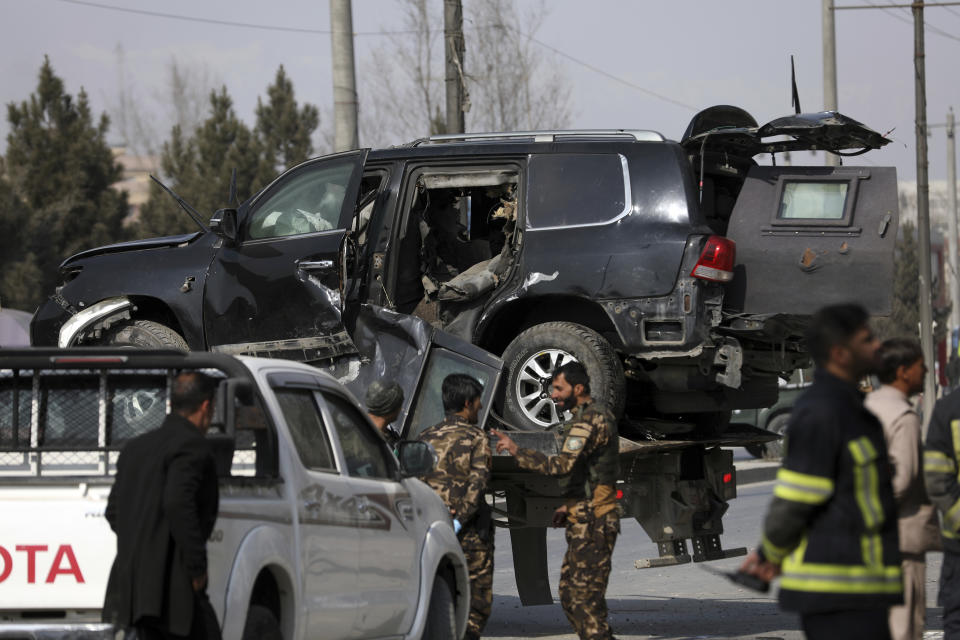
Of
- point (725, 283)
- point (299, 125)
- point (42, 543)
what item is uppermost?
point (299, 125)

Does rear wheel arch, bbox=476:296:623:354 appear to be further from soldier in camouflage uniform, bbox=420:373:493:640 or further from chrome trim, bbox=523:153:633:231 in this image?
soldier in camouflage uniform, bbox=420:373:493:640

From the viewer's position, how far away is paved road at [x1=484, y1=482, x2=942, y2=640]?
9688 mm

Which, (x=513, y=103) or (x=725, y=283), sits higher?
(x=513, y=103)

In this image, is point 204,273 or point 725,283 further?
point 204,273

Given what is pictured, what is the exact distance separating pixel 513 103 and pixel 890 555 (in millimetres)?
35211

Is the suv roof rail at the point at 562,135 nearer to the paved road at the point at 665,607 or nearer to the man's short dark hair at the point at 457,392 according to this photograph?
the man's short dark hair at the point at 457,392

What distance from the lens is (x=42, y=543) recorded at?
16.4 feet

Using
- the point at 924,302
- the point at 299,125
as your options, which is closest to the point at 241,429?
the point at 924,302

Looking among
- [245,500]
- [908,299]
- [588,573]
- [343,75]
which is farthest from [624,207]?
[908,299]

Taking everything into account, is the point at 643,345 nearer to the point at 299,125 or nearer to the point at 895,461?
the point at 895,461

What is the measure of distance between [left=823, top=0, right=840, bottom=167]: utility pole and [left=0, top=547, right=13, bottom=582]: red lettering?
16342mm

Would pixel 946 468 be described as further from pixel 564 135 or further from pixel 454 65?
pixel 454 65

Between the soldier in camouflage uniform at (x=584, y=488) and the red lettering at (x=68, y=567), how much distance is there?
3.51 meters

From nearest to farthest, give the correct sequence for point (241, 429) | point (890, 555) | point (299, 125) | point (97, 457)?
1. point (890, 555)
2. point (241, 429)
3. point (97, 457)
4. point (299, 125)
